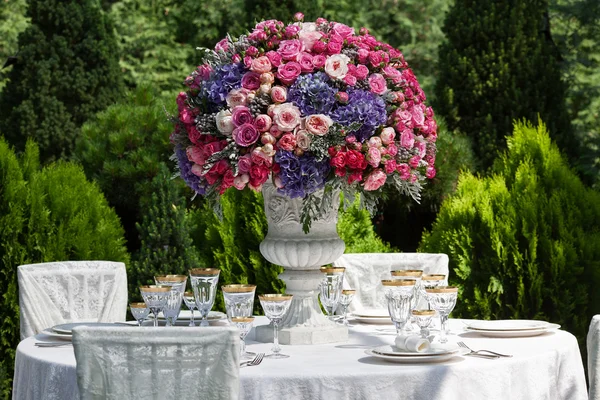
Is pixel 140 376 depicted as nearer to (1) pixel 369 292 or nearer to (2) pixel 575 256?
(1) pixel 369 292

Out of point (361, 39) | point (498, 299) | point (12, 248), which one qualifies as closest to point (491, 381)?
point (361, 39)

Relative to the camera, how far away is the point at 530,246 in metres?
6.43

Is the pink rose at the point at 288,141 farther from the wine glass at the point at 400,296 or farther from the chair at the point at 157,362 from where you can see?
the chair at the point at 157,362

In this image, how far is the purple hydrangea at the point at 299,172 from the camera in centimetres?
353

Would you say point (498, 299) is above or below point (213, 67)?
below

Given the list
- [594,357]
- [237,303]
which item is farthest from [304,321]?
[594,357]

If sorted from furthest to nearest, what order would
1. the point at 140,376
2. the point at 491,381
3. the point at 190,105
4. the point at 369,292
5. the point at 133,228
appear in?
the point at 133,228 < the point at 369,292 < the point at 190,105 < the point at 491,381 < the point at 140,376

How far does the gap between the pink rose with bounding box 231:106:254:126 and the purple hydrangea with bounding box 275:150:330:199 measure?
17cm

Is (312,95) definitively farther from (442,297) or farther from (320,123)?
(442,297)

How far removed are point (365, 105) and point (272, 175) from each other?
0.45 m

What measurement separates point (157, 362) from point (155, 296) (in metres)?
0.82

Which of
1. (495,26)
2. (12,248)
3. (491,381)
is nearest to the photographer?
(491,381)

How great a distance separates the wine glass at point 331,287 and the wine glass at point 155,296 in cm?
67

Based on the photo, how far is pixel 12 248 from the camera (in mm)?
6426
